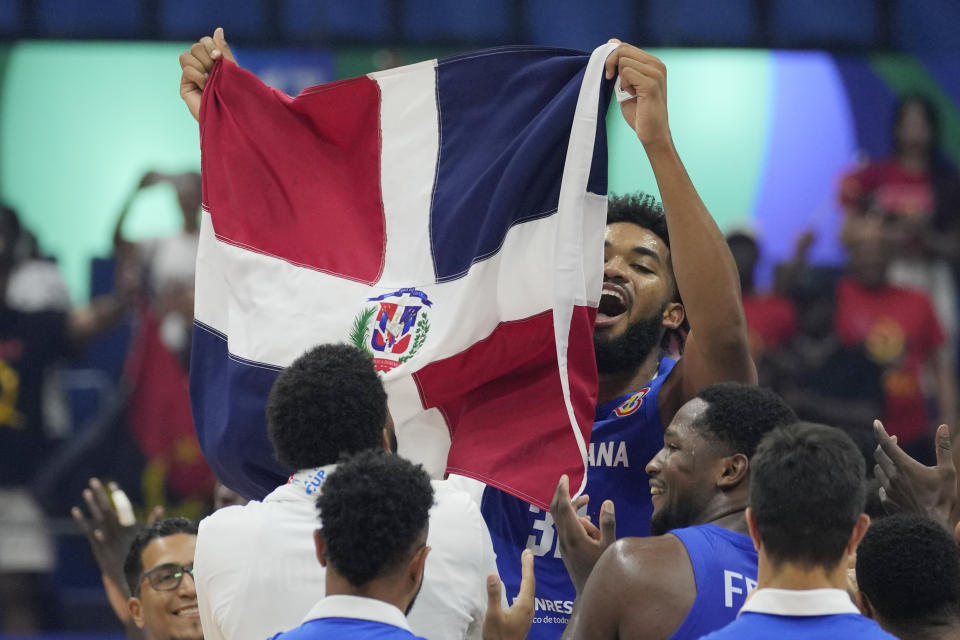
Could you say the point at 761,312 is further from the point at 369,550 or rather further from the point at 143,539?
the point at 369,550

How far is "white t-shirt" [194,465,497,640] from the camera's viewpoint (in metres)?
2.70

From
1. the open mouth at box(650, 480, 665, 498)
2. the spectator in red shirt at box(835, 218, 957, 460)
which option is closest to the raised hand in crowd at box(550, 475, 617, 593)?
the open mouth at box(650, 480, 665, 498)

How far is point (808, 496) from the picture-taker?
2262 millimetres

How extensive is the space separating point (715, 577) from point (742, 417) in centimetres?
39

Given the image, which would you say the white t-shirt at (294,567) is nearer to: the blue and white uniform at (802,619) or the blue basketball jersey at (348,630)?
the blue basketball jersey at (348,630)

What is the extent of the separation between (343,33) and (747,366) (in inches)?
202

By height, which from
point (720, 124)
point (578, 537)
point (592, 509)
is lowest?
point (592, 509)

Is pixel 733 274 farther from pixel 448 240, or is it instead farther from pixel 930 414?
pixel 930 414

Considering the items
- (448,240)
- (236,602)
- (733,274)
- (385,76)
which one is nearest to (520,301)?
(448,240)

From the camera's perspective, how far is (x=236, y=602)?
2738 mm

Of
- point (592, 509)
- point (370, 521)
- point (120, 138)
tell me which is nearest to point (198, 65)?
point (592, 509)

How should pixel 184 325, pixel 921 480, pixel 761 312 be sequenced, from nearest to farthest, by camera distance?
pixel 921 480
pixel 184 325
pixel 761 312

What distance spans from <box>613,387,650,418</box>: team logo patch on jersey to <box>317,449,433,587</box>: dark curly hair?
52.2 inches

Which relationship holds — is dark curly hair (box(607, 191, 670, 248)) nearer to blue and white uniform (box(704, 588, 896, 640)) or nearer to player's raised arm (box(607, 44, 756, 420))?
player's raised arm (box(607, 44, 756, 420))
